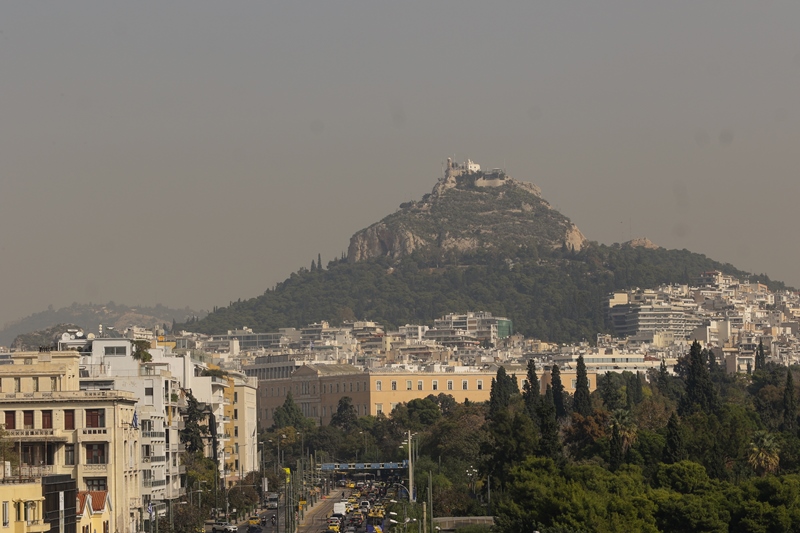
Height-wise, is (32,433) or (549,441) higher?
(32,433)

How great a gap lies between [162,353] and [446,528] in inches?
1569

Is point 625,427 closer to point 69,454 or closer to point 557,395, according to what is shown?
point 557,395

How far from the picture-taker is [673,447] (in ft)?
360

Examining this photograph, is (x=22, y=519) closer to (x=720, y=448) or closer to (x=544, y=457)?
(x=544, y=457)

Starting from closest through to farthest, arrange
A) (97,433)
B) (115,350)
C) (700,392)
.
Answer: (97,433) → (115,350) → (700,392)

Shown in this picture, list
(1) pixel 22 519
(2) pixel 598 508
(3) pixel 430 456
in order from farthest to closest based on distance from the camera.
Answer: (3) pixel 430 456
(2) pixel 598 508
(1) pixel 22 519

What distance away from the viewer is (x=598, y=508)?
91.5m

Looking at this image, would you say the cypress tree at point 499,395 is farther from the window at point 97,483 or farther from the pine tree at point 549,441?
the window at point 97,483

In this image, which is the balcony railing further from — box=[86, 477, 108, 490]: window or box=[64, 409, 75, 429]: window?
box=[86, 477, 108, 490]: window

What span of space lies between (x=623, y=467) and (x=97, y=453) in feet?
103

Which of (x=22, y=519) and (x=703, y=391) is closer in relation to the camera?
(x=22, y=519)

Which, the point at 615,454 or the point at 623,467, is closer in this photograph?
the point at 623,467

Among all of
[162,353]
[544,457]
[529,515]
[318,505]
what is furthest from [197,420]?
[529,515]

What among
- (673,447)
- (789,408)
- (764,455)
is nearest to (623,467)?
(673,447)
